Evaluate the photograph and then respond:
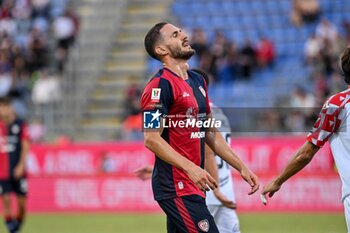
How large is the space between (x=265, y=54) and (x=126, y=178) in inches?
229

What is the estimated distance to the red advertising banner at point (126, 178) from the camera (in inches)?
758

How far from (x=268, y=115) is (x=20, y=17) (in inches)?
459

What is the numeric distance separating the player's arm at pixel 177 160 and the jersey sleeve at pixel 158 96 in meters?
0.22

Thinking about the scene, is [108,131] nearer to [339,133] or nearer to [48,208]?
[48,208]

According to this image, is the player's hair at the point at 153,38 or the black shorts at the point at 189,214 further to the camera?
the player's hair at the point at 153,38

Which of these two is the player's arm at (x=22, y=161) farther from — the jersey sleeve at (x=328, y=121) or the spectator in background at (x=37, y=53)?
the spectator in background at (x=37, y=53)

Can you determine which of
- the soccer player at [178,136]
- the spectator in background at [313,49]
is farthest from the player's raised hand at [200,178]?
the spectator in background at [313,49]

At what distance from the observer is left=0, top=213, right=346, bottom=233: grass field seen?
1644 centimetres

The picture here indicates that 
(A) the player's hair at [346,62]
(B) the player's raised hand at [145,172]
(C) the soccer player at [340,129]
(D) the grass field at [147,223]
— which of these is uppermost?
(A) the player's hair at [346,62]

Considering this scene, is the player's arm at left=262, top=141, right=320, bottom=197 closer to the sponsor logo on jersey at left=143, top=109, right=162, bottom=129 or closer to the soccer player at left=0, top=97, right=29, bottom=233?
the sponsor logo on jersey at left=143, top=109, right=162, bottom=129

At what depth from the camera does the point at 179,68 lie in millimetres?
8312

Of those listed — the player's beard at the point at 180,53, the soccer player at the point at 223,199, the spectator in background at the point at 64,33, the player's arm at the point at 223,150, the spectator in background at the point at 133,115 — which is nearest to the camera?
the player's beard at the point at 180,53

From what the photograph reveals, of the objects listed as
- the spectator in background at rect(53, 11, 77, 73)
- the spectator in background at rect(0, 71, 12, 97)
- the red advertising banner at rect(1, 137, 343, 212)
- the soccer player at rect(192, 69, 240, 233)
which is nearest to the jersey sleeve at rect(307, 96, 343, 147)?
the soccer player at rect(192, 69, 240, 233)

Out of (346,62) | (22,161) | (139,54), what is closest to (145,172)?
(346,62)
